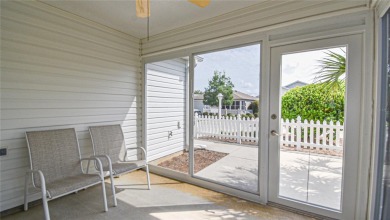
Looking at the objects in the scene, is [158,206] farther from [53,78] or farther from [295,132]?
[53,78]

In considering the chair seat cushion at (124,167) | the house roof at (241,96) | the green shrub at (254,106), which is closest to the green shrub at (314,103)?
the green shrub at (254,106)

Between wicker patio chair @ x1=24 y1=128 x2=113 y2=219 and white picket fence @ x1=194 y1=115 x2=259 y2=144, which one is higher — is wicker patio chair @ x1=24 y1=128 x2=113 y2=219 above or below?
below

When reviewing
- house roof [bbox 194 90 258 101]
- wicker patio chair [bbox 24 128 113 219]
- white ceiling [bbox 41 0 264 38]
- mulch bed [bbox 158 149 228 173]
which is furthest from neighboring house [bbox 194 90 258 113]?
wicker patio chair [bbox 24 128 113 219]

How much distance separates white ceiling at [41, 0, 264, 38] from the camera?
2.41m

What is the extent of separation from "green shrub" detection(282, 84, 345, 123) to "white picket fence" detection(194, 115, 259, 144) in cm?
45

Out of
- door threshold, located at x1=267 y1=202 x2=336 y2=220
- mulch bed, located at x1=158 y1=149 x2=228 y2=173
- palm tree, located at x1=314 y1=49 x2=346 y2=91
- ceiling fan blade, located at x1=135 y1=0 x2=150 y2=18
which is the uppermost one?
ceiling fan blade, located at x1=135 y1=0 x2=150 y2=18

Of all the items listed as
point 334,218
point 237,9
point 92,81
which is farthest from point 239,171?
point 92,81

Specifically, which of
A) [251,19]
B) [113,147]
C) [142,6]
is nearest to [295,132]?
[251,19]

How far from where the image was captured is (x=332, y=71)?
7.02 ft

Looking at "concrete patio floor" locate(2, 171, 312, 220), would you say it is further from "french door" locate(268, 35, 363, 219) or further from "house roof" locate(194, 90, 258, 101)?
"house roof" locate(194, 90, 258, 101)

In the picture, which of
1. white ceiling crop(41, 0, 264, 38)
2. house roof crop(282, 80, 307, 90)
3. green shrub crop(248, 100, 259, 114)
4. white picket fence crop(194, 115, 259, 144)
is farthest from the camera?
white picket fence crop(194, 115, 259, 144)

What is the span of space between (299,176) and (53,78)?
3410 millimetres

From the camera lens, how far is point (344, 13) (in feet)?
6.44

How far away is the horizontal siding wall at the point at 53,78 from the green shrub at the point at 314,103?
8.78 feet
